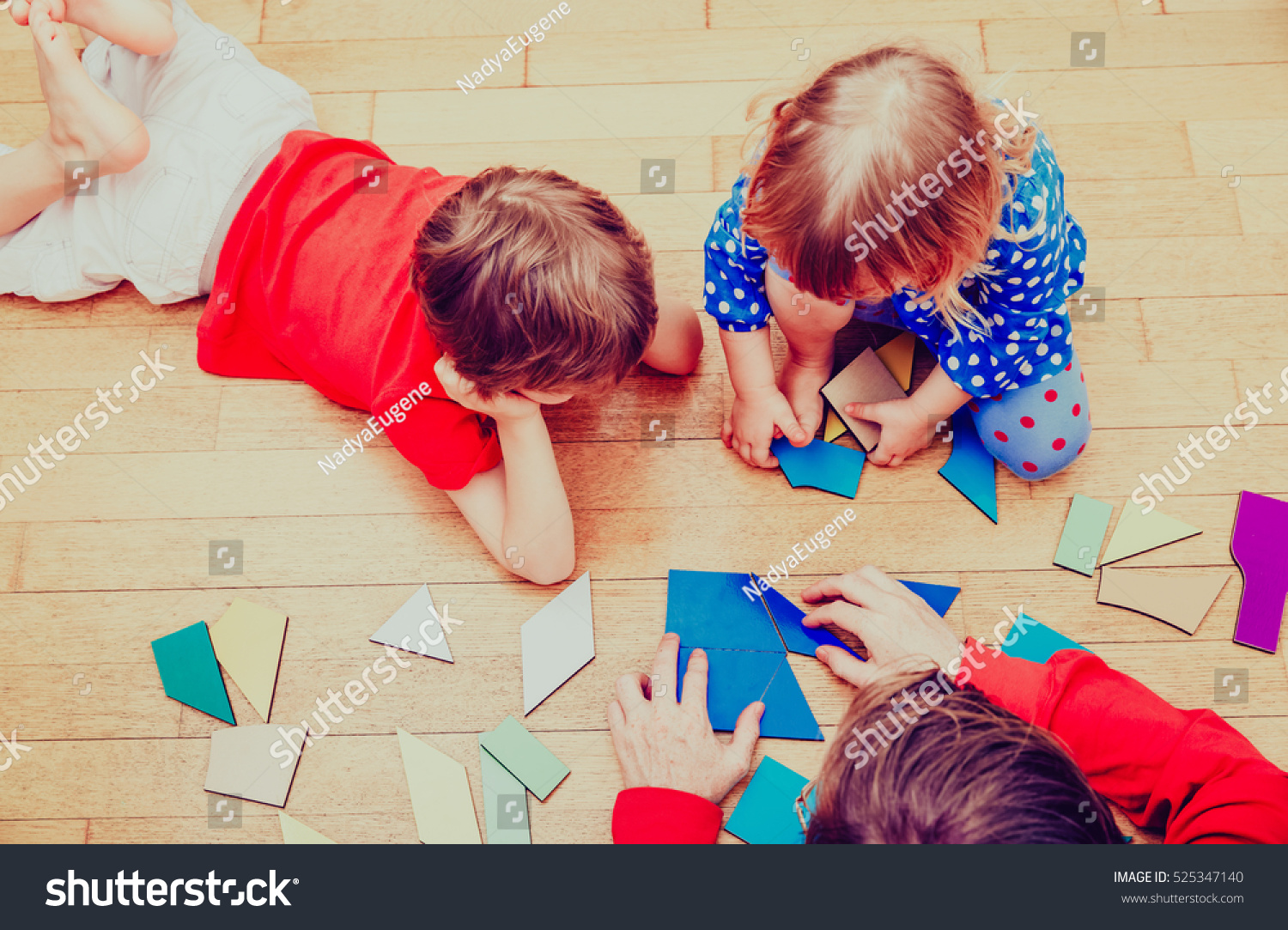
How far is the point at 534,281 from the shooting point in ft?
2.90

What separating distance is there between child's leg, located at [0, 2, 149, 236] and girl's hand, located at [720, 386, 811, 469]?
86 cm

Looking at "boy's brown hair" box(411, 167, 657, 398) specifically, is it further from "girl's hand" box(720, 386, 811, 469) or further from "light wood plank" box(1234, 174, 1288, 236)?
"light wood plank" box(1234, 174, 1288, 236)

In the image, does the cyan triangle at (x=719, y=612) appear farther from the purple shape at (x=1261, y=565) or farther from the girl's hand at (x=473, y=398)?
the purple shape at (x=1261, y=565)

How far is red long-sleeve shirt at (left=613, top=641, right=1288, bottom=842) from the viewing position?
92cm

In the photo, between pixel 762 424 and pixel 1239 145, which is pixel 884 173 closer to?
pixel 762 424

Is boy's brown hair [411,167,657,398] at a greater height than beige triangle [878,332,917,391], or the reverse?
boy's brown hair [411,167,657,398]

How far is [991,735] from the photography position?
30.9 inches

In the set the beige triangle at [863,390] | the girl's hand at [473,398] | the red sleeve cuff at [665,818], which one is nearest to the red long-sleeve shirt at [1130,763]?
the red sleeve cuff at [665,818]

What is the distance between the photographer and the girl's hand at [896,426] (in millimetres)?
1188

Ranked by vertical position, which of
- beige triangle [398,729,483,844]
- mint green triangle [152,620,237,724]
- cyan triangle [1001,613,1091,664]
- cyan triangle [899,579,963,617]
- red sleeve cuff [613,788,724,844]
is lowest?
beige triangle [398,729,483,844]

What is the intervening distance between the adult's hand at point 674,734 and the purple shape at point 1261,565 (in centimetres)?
63

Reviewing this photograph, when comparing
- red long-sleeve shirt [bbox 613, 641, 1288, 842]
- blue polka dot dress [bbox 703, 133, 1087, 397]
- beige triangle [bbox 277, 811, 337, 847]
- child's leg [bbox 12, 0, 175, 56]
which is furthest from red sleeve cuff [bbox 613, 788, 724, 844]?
child's leg [bbox 12, 0, 175, 56]

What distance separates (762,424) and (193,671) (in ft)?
2.66
